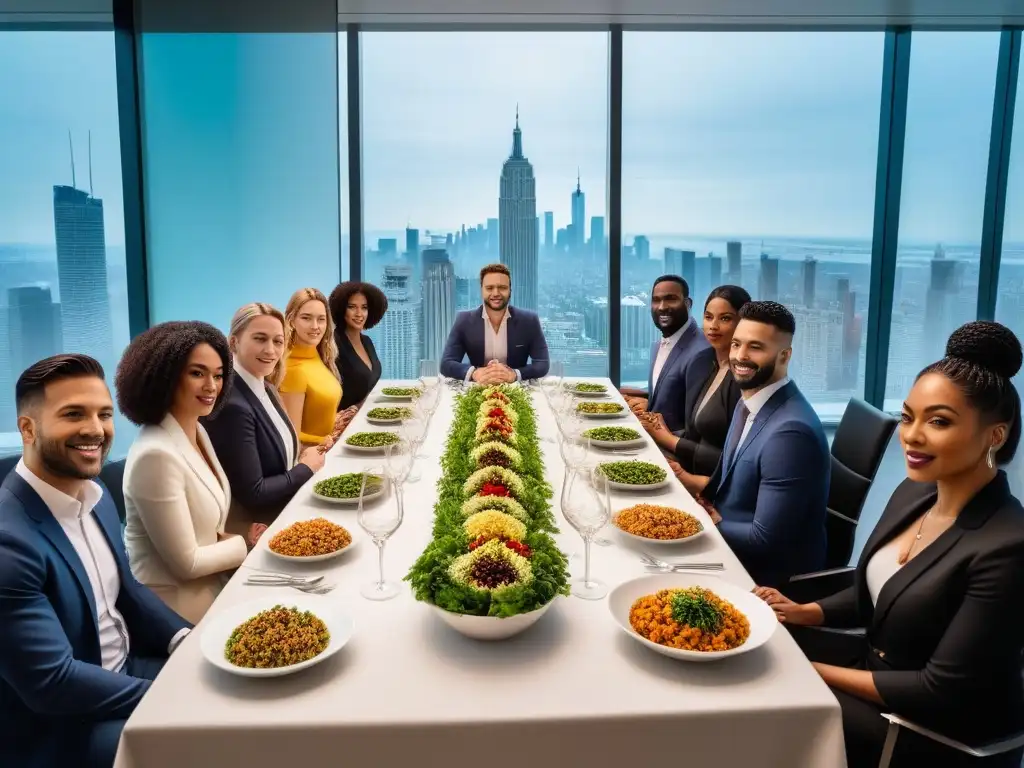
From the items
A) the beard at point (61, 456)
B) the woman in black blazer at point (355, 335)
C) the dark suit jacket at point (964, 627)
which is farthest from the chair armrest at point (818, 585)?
the woman in black blazer at point (355, 335)

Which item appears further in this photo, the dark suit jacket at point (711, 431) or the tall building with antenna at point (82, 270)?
the tall building with antenna at point (82, 270)

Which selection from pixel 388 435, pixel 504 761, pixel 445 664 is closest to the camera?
pixel 504 761

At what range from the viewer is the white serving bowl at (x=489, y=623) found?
1425mm

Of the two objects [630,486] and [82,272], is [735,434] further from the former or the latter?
[82,272]

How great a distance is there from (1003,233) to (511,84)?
3.72 meters

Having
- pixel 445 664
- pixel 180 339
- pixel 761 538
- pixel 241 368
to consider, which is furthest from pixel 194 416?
pixel 761 538

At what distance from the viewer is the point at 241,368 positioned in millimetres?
2785

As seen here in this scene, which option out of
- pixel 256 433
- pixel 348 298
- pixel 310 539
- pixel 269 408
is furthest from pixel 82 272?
pixel 310 539

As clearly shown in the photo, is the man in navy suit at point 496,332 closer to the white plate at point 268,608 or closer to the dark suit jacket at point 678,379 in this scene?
the dark suit jacket at point 678,379

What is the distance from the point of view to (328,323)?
375 centimetres

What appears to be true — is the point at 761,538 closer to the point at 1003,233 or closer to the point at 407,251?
the point at 407,251

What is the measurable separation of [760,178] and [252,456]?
4.46 metres

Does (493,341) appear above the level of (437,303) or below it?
below

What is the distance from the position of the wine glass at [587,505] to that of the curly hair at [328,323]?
2.06 m
